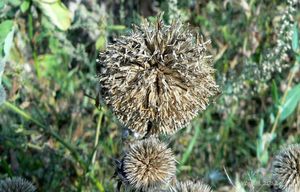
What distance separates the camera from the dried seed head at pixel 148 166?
2379 mm

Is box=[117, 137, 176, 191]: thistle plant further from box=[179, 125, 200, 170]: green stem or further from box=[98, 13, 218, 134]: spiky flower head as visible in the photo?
box=[179, 125, 200, 170]: green stem

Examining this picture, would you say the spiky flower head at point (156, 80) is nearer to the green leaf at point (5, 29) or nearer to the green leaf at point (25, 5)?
the green leaf at point (5, 29)

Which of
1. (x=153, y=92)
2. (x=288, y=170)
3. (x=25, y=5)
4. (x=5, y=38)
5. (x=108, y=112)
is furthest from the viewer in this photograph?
(x=108, y=112)

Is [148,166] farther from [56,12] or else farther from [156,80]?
[56,12]

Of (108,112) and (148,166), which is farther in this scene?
(108,112)

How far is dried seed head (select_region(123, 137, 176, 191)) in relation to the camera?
238 cm

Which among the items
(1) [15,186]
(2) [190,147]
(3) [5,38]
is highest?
(3) [5,38]

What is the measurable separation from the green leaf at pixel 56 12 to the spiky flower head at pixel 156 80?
1.04m

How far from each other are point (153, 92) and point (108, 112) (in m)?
1.15

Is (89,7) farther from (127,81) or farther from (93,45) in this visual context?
(127,81)

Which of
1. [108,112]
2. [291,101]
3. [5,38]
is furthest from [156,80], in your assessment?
[291,101]

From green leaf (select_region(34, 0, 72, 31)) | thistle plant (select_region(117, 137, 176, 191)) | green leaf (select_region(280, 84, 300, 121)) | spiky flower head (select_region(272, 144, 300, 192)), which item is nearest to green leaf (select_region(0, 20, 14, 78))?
green leaf (select_region(34, 0, 72, 31))

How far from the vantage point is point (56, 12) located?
342cm

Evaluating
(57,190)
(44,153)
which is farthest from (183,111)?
(44,153)
